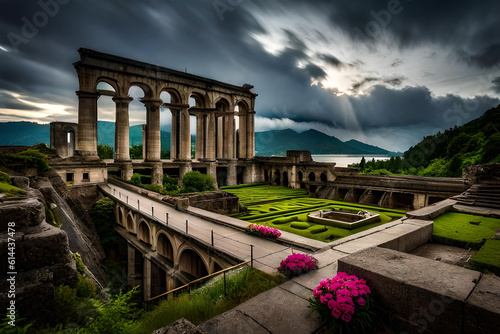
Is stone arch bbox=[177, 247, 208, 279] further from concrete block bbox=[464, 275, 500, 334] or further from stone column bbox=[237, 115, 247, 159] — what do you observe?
stone column bbox=[237, 115, 247, 159]

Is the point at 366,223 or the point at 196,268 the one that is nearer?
the point at 196,268

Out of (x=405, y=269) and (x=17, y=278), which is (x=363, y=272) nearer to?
(x=405, y=269)

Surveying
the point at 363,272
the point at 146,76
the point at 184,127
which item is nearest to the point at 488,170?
the point at 363,272

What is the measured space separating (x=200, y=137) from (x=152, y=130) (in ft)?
41.9

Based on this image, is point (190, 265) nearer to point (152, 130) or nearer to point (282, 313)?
point (282, 313)

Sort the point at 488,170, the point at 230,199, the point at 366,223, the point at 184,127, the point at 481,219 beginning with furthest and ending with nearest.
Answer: the point at 184,127, the point at 230,199, the point at 488,170, the point at 366,223, the point at 481,219

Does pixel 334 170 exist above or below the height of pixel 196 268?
above

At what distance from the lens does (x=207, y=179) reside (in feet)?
122

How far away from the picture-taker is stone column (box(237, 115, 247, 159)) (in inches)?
2532

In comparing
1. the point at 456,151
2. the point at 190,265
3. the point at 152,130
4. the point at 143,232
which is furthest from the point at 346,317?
the point at 456,151

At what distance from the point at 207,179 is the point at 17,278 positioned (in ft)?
101

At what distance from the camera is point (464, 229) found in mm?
11531

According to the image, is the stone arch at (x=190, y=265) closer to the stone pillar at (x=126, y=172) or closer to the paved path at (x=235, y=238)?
the paved path at (x=235, y=238)

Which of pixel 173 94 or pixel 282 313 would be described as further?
pixel 173 94
